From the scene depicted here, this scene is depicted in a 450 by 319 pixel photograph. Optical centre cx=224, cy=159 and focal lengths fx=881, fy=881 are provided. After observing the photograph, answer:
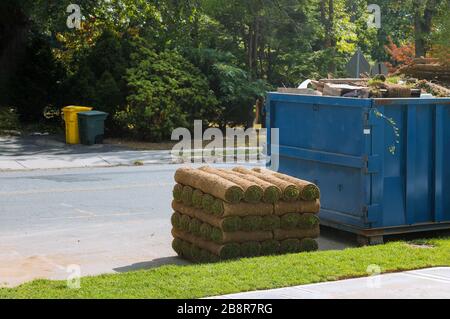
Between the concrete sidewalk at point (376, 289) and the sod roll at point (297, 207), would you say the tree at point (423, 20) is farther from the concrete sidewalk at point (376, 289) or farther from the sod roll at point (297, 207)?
the concrete sidewalk at point (376, 289)

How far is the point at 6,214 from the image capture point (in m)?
13.8

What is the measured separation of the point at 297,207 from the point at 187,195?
1344 millimetres

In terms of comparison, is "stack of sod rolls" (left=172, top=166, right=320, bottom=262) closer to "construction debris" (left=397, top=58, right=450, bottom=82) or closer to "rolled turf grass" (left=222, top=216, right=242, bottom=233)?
"rolled turf grass" (left=222, top=216, right=242, bottom=233)

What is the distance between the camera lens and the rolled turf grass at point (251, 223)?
32.6ft

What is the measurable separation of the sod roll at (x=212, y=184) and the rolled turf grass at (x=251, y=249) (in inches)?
21.3

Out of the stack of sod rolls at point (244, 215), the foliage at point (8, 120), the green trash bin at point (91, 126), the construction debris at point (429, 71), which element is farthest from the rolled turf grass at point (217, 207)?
the foliage at point (8, 120)

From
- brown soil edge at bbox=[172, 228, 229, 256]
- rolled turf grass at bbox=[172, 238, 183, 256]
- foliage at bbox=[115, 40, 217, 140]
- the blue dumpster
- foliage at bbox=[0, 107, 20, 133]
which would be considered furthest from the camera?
foliage at bbox=[0, 107, 20, 133]

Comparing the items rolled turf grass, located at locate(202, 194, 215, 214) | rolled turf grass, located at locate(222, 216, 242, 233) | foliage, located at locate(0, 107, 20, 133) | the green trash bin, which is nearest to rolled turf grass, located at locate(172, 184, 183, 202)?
rolled turf grass, located at locate(202, 194, 215, 214)

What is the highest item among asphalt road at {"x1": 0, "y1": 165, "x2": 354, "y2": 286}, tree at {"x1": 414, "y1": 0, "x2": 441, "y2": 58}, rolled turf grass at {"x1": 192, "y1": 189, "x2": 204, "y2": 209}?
tree at {"x1": 414, "y1": 0, "x2": 441, "y2": 58}

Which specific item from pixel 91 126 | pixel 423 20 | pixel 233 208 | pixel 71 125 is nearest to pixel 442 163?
pixel 233 208

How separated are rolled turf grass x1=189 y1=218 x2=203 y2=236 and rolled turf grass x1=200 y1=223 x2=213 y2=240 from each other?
87mm

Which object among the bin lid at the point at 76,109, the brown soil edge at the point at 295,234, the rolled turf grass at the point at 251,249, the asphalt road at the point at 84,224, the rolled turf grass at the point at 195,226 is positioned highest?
the bin lid at the point at 76,109

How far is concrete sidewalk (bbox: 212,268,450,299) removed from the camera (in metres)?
8.16
